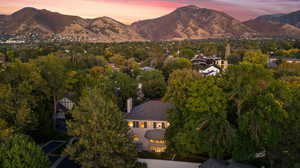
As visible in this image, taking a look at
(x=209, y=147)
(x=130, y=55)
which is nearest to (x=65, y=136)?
(x=209, y=147)

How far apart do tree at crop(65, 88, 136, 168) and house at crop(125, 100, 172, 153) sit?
511 cm

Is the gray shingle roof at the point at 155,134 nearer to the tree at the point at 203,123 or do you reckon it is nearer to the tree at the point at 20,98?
the tree at the point at 203,123

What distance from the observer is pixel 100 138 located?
21.1m

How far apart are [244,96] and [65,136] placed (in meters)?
22.8

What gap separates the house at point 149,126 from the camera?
2719cm

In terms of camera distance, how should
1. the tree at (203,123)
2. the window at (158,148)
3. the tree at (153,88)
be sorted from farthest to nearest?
the tree at (153,88)
the window at (158,148)
the tree at (203,123)

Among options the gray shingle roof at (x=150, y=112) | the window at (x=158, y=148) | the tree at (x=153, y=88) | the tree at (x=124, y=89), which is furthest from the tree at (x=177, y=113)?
the tree at (x=153, y=88)

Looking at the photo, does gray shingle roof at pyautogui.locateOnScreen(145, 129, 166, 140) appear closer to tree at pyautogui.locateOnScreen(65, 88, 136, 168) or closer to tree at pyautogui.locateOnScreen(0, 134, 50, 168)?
tree at pyautogui.locateOnScreen(65, 88, 136, 168)

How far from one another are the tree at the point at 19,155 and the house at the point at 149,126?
9.78 meters

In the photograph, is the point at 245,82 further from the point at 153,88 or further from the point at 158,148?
the point at 153,88

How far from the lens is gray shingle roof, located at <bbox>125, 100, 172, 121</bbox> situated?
29.4 metres

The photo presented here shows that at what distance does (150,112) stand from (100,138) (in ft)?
32.7

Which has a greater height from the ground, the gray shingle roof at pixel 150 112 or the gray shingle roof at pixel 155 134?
the gray shingle roof at pixel 150 112

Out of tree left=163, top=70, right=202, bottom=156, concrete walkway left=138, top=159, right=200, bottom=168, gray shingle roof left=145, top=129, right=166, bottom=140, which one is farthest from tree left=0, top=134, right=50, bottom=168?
tree left=163, top=70, right=202, bottom=156
